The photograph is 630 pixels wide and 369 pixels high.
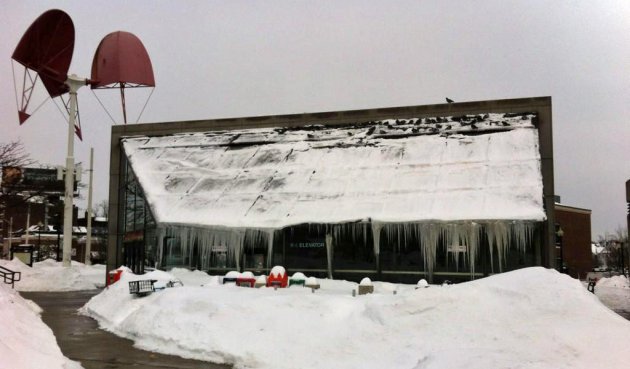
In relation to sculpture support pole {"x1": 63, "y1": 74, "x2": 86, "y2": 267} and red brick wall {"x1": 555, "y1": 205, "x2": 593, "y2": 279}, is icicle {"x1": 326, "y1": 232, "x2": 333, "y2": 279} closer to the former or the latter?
sculpture support pole {"x1": 63, "y1": 74, "x2": 86, "y2": 267}

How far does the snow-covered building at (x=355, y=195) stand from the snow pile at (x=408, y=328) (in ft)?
25.5

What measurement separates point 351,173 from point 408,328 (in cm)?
1297

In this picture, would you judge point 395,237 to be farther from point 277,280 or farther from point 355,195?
point 277,280

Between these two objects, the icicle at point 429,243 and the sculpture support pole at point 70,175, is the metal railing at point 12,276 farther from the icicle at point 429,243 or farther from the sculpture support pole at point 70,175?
the icicle at point 429,243

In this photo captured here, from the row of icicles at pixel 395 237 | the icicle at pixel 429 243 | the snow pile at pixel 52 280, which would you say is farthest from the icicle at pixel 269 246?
the snow pile at pixel 52 280

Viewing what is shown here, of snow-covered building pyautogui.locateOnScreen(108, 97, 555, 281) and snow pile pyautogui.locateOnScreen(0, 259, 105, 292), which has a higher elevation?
snow-covered building pyautogui.locateOnScreen(108, 97, 555, 281)

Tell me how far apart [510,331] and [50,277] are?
88.3ft

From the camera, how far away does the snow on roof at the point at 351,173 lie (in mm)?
20234

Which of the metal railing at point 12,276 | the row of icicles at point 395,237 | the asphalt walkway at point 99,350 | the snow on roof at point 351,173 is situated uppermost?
the snow on roof at point 351,173

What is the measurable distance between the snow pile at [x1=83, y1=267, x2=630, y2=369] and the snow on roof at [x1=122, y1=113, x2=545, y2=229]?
801 cm

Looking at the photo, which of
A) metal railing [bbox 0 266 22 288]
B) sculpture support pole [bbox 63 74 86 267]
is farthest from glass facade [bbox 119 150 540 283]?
sculpture support pole [bbox 63 74 86 267]

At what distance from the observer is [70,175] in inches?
1243

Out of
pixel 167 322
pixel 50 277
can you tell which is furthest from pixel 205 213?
pixel 50 277

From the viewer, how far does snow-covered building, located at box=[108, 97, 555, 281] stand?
19.9 metres
